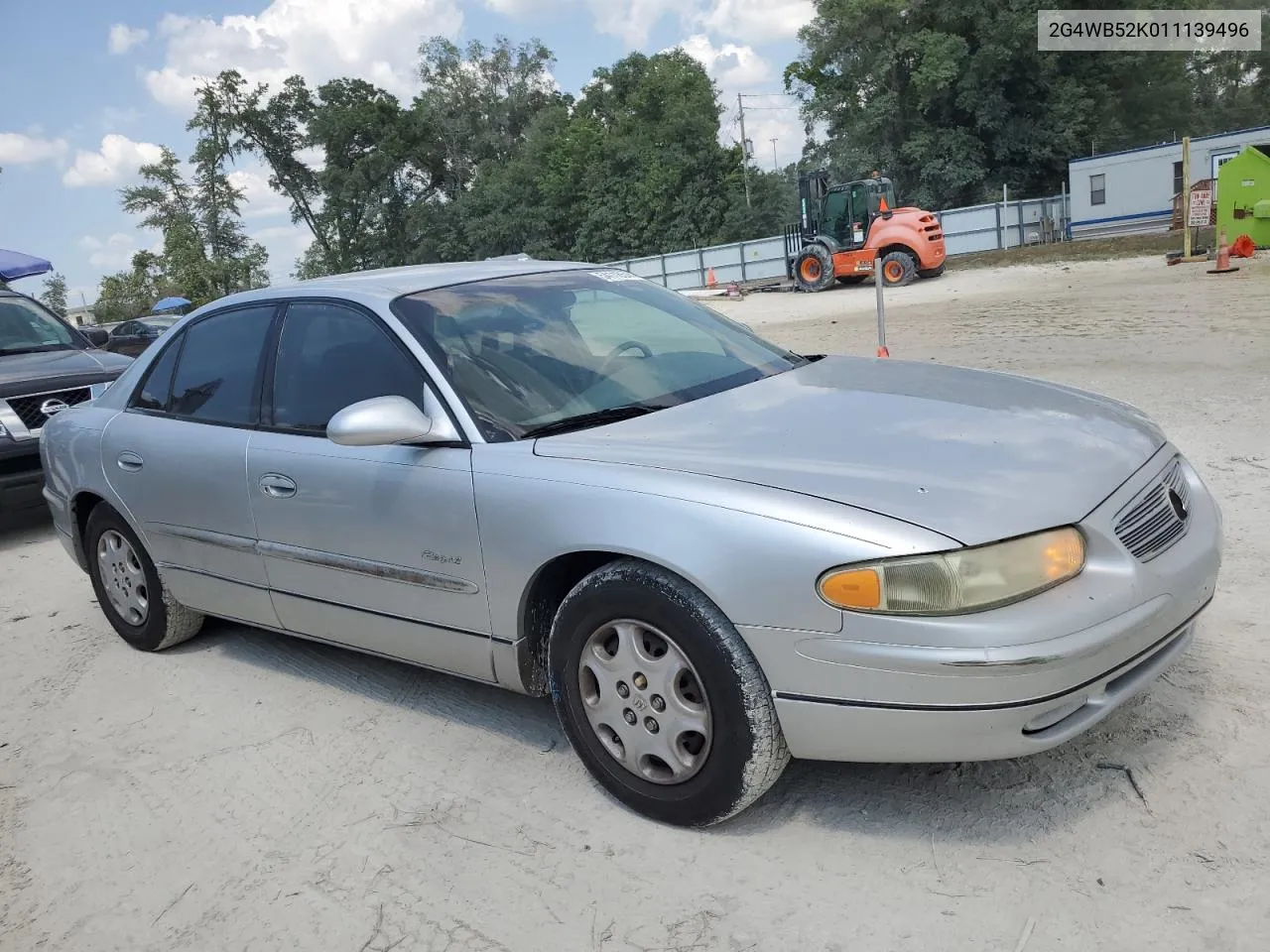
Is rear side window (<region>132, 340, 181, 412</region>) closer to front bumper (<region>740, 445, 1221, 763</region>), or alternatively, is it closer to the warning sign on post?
front bumper (<region>740, 445, 1221, 763</region>)

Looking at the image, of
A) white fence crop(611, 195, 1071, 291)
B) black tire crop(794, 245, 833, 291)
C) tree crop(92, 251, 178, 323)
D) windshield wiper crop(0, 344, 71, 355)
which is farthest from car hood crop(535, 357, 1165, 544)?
tree crop(92, 251, 178, 323)

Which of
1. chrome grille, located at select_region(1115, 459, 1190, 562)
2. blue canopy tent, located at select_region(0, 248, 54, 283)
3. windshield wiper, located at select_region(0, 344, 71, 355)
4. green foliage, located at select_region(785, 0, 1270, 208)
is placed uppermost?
green foliage, located at select_region(785, 0, 1270, 208)

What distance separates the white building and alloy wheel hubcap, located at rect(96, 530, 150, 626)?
33773mm

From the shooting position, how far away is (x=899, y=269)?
24281mm

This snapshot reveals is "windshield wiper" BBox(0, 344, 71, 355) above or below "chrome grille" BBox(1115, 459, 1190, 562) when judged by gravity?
above

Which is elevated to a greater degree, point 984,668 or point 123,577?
point 984,668

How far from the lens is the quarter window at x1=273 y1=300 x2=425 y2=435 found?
3.46 meters

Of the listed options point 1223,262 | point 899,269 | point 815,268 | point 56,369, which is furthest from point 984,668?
point 815,268

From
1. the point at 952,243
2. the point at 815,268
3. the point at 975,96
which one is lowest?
the point at 952,243

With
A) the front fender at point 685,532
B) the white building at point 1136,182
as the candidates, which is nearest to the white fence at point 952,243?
the white building at point 1136,182

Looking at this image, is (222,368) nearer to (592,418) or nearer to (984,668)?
(592,418)

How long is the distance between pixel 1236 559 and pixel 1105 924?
99.5 inches

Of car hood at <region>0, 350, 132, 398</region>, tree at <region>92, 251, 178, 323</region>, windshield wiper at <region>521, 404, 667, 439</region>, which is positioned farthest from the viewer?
tree at <region>92, 251, 178, 323</region>

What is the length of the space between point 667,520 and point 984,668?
33.2 inches
